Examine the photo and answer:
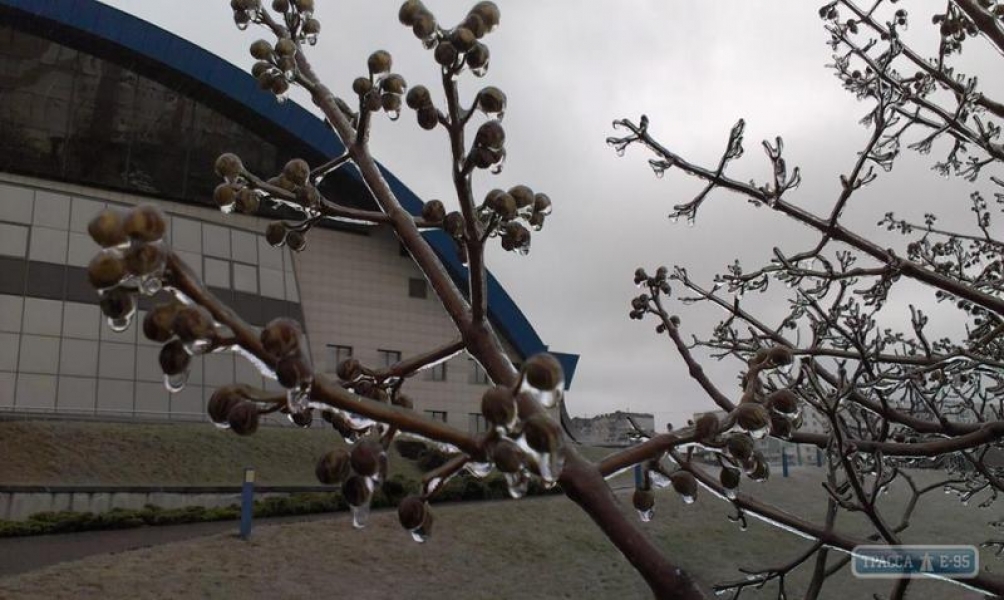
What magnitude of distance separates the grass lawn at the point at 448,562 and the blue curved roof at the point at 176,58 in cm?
1163

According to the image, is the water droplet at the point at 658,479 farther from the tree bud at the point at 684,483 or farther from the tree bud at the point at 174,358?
the tree bud at the point at 174,358

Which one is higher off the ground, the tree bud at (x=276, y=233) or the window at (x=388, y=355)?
the window at (x=388, y=355)

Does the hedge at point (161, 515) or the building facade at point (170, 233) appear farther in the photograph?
the building facade at point (170, 233)

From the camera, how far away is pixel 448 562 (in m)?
12.5

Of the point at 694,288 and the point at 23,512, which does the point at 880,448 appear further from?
the point at 23,512

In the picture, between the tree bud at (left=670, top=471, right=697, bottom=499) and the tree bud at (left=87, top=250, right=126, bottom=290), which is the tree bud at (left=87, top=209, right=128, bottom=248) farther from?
the tree bud at (left=670, top=471, right=697, bottom=499)

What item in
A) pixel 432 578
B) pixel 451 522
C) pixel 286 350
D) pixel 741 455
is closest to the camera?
pixel 286 350

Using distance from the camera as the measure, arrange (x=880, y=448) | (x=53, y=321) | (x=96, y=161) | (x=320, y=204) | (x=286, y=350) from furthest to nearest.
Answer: (x=96, y=161), (x=53, y=321), (x=880, y=448), (x=320, y=204), (x=286, y=350)

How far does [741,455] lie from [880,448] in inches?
71.9

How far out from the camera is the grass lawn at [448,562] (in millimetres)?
10234

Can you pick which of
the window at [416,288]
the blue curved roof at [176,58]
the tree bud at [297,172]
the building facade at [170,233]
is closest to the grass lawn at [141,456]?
the building facade at [170,233]

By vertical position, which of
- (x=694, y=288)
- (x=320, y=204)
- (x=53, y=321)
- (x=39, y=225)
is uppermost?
(x=39, y=225)

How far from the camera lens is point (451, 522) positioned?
15.4m

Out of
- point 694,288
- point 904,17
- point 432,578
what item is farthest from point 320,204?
point 432,578
